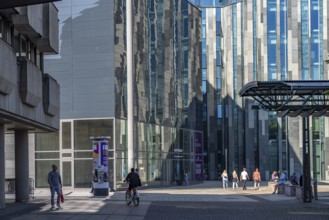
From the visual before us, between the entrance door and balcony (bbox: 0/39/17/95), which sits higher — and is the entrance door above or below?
below

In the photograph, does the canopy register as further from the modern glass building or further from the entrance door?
the modern glass building

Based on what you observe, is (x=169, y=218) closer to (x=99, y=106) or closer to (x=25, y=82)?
(x=25, y=82)

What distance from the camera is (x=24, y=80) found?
21906mm

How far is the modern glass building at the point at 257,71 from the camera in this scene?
69.9 meters

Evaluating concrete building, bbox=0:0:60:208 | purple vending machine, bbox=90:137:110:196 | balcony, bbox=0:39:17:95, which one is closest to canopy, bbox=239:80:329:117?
concrete building, bbox=0:0:60:208

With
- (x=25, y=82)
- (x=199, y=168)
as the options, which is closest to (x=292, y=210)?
(x=25, y=82)

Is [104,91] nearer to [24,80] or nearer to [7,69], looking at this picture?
[24,80]

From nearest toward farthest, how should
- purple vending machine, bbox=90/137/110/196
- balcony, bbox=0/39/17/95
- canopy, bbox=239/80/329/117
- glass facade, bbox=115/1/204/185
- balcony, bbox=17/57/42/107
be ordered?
balcony, bbox=0/39/17/95, balcony, bbox=17/57/42/107, canopy, bbox=239/80/329/117, purple vending machine, bbox=90/137/110/196, glass facade, bbox=115/1/204/185

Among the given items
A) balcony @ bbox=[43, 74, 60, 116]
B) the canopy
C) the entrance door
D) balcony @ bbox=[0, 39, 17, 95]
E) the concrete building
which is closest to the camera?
balcony @ bbox=[0, 39, 17, 95]

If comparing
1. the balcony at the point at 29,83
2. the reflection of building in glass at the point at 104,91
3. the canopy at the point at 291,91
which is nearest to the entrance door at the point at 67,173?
the reflection of building in glass at the point at 104,91

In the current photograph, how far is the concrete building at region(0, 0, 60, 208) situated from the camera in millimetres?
19922

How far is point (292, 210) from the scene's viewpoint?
913 inches

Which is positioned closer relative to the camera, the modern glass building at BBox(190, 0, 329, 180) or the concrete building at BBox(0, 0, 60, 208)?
the concrete building at BBox(0, 0, 60, 208)

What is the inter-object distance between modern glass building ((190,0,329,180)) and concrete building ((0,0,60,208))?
44.4 m
